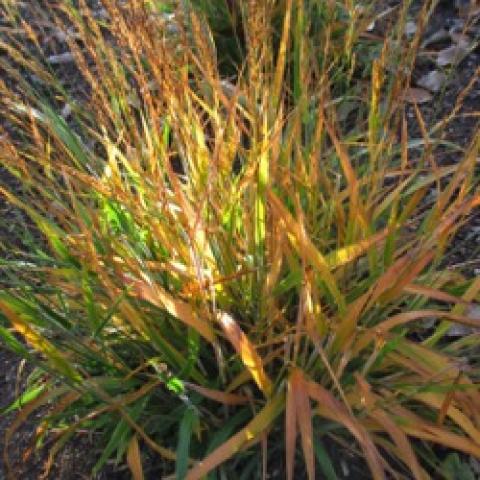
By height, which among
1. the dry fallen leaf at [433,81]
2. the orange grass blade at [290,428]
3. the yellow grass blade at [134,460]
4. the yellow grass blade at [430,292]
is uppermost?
the yellow grass blade at [430,292]

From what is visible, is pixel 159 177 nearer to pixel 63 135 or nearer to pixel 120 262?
pixel 120 262

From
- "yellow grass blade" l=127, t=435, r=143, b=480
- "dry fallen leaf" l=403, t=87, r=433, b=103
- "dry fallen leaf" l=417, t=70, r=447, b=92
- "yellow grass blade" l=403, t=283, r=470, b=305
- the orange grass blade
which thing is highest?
"yellow grass blade" l=403, t=283, r=470, b=305

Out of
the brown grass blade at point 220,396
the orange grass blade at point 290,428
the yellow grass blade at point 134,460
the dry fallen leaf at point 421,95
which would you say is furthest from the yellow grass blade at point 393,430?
the dry fallen leaf at point 421,95

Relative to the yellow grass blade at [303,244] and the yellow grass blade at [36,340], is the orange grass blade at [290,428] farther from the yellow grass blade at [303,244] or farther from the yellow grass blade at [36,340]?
the yellow grass blade at [36,340]

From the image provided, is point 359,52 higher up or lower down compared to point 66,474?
higher up

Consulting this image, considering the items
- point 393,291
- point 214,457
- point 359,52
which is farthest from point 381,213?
point 359,52

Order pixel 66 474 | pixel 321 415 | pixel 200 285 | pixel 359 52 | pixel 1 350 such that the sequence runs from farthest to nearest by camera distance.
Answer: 1. pixel 359 52
2. pixel 1 350
3. pixel 66 474
4. pixel 321 415
5. pixel 200 285

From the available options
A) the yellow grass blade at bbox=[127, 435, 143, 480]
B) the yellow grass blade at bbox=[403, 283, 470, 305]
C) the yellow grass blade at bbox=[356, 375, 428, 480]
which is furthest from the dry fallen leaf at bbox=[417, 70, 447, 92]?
the yellow grass blade at bbox=[127, 435, 143, 480]

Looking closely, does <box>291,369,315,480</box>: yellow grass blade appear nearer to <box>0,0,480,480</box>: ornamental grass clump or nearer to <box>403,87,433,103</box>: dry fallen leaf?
<box>0,0,480,480</box>: ornamental grass clump

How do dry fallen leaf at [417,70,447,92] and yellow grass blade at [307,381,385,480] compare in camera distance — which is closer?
yellow grass blade at [307,381,385,480]
